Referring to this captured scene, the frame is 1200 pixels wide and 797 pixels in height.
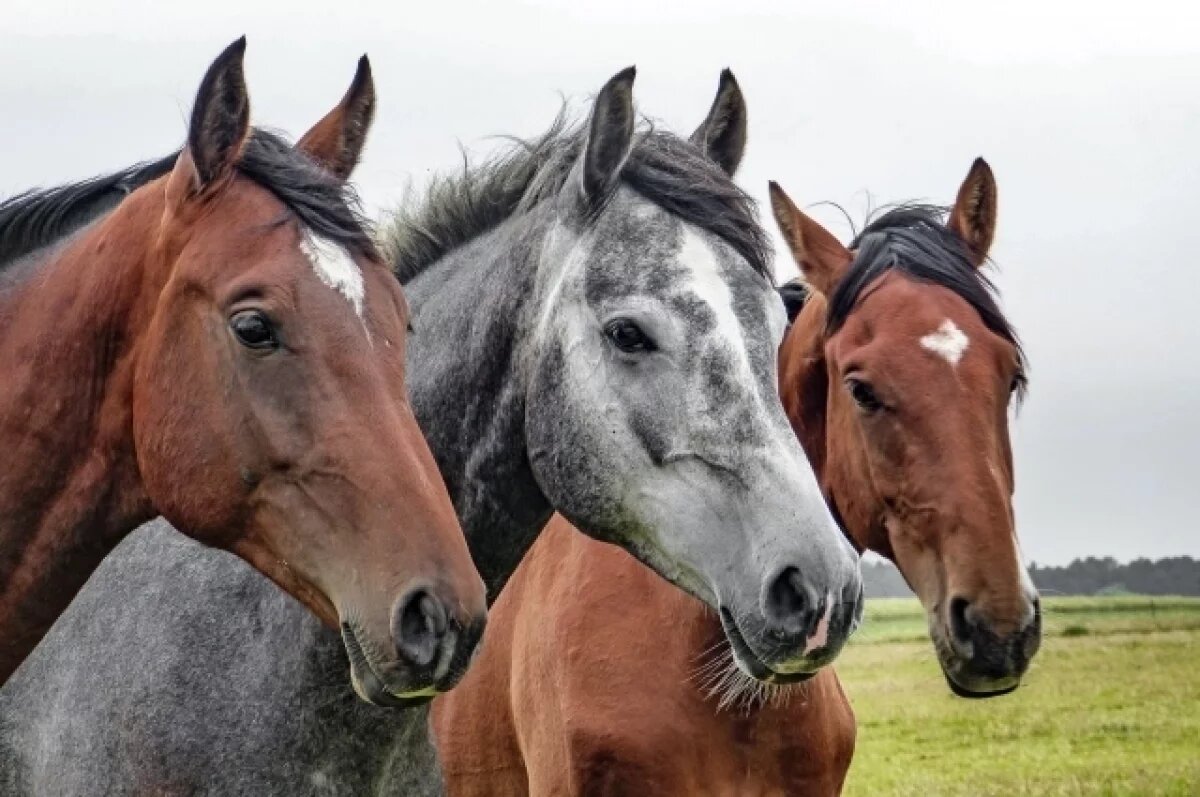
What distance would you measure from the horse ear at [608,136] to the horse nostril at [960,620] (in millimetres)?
1991

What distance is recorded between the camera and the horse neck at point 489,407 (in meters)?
5.15

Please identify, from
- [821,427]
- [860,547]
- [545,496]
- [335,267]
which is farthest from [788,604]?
[821,427]

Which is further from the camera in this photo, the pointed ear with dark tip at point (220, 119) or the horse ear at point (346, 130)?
the horse ear at point (346, 130)

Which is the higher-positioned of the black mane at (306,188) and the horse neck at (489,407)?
the black mane at (306,188)

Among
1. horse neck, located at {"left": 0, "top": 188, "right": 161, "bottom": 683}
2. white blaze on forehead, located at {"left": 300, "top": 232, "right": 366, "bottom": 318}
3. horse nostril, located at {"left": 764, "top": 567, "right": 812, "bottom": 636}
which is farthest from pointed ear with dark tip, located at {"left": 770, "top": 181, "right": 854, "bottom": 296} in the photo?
horse neck, located at {"left": 0, "top": 188, "right": 161, "bottom": 683}

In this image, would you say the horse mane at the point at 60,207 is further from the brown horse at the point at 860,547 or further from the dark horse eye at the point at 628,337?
the brown horse at the point at 860,547

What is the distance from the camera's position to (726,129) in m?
5.89

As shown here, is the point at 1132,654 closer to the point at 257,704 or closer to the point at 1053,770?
the point at 1053,770

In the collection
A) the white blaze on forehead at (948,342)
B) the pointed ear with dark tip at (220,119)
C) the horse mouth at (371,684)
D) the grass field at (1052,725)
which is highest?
the pointed ear with dark tip at (220,119)

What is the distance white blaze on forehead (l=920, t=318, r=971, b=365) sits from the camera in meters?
6.21

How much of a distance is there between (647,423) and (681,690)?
1.58 meters

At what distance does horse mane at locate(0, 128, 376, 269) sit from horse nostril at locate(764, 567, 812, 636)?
141 cm

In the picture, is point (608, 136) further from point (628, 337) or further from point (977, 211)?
point (977, 211)

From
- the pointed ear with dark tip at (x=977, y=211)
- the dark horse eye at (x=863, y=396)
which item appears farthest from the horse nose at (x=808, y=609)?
the pointed ear with dark tip at (x=977, y=211)
